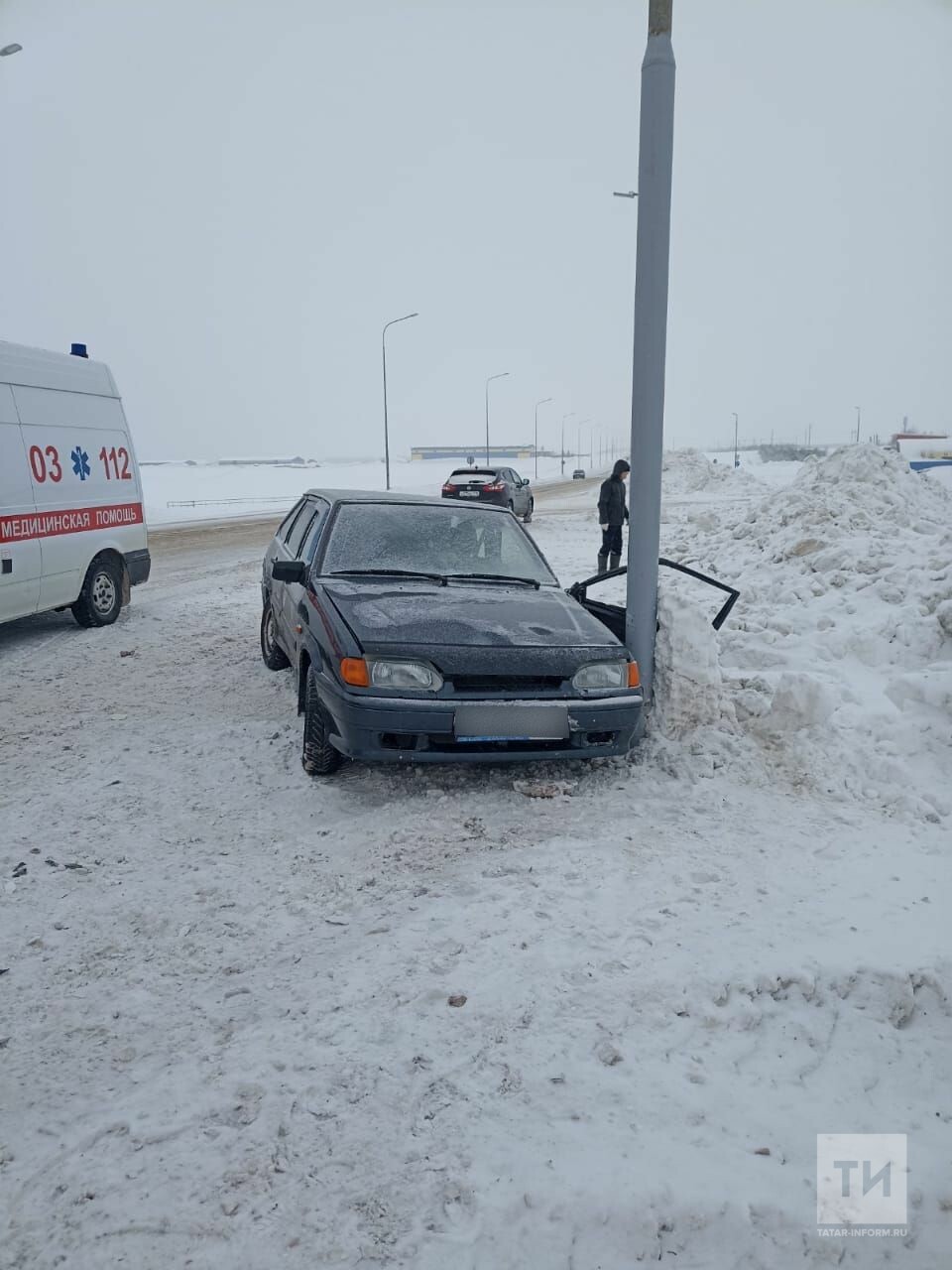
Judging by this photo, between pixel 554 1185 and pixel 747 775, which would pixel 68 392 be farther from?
pixel 554 1185

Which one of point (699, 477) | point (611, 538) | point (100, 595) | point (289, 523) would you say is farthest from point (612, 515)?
point (699, 477)

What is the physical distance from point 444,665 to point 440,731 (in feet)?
1.04

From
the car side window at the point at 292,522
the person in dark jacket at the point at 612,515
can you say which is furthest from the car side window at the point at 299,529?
the person in dark jacket at the point at 612,515

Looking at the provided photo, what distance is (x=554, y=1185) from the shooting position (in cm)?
206

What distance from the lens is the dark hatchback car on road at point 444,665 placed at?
406 centimetres

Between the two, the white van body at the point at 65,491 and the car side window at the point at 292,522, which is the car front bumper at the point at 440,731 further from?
the white van body at the point at 65,491

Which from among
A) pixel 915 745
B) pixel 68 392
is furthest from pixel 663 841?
pixel 68 392

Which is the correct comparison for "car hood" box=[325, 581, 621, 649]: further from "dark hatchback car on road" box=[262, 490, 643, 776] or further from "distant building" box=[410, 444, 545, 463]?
"distant building" box=[410, 444, 545, 463]

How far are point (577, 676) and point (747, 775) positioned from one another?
1.12m

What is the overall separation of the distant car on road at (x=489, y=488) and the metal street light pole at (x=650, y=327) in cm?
1705

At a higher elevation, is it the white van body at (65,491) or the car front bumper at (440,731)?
the white van body at (65,491)

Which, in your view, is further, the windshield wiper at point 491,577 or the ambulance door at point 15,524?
the ambulance door at point 15,524

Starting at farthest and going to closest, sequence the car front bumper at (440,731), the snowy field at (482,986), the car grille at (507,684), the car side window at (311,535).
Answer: the car side window at (311,535) → the car grille at (507,684) → the car front bumper at (440,731) → the snowy field at (482,986)

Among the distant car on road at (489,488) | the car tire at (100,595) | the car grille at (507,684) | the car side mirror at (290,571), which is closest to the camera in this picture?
the car grille at (507,684)
